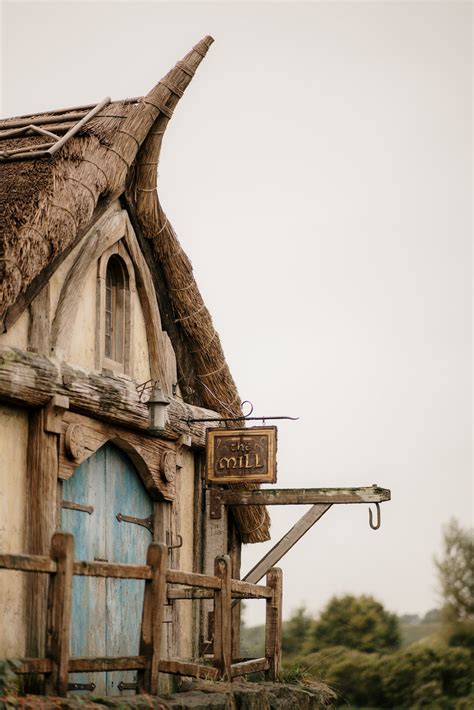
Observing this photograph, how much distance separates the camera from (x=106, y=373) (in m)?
12.8

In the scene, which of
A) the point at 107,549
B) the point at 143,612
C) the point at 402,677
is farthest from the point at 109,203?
the point at 402,677

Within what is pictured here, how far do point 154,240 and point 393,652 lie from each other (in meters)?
16.7

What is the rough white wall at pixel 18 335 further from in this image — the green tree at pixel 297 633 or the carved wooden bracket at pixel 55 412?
the green tree at pixel 297 633

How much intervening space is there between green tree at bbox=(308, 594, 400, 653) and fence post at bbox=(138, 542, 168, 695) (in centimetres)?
1858

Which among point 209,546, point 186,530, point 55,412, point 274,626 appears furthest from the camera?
point 209,546

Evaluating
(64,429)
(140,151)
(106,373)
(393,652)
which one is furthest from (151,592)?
(393,652)

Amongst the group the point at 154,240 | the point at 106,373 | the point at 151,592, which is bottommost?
→ the point at 151,592

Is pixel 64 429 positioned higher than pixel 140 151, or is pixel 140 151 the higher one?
pixel 140 151

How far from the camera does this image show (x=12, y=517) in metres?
11.4

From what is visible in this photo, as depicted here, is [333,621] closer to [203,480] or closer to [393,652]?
[393,652]

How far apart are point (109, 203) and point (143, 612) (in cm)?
435

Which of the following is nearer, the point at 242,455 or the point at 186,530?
the point at 242,455

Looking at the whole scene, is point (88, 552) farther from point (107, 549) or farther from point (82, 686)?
point (82, 686)

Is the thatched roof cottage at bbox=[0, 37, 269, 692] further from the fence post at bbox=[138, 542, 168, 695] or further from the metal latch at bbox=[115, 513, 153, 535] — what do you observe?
the fence post at bbox=[138, 542, 168, 695]
